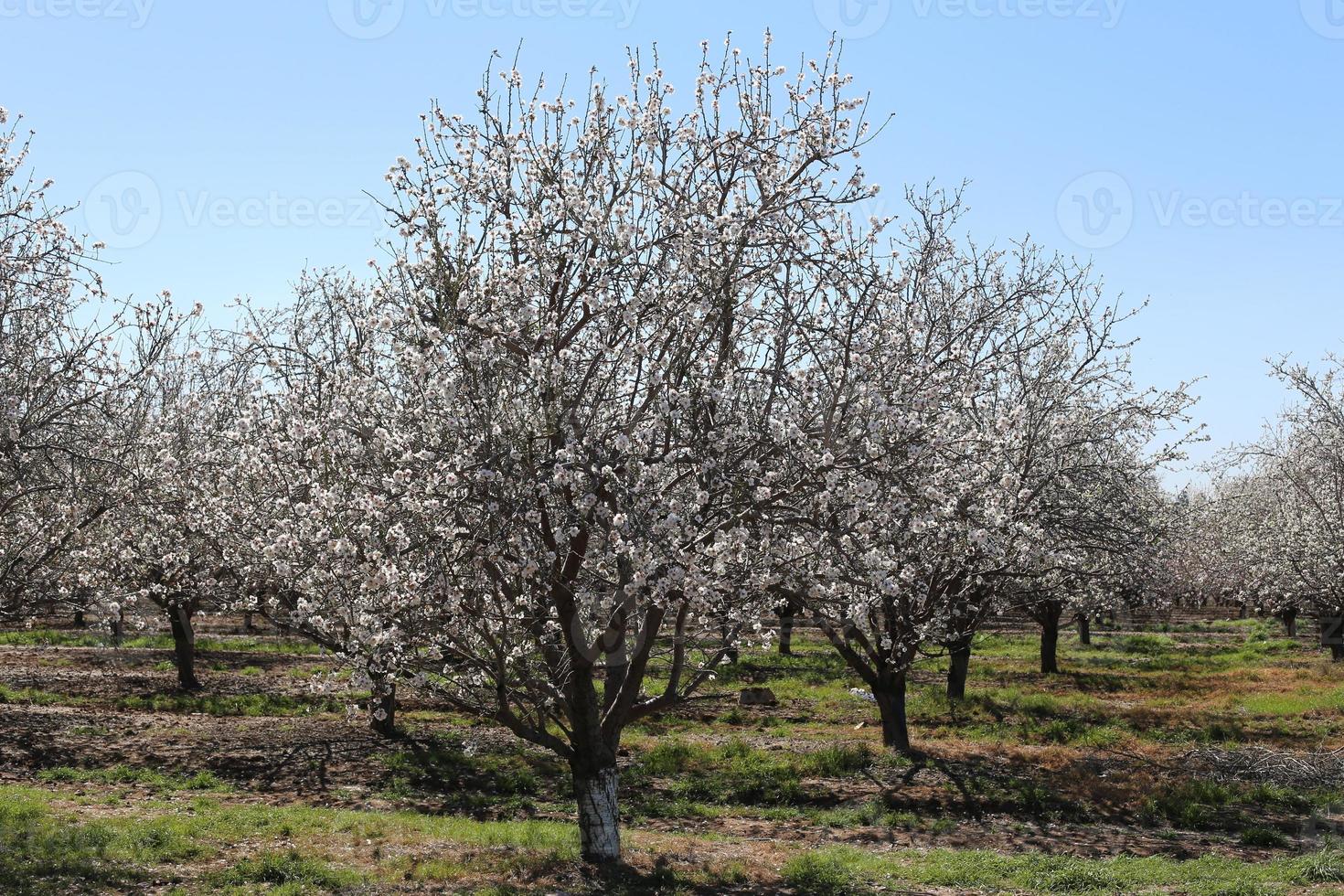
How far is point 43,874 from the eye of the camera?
447 inches

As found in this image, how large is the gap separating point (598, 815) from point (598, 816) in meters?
0.02

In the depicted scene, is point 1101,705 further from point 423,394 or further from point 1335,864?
point 423,394

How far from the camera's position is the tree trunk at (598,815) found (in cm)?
1298

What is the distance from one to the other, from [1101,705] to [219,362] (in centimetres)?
2780

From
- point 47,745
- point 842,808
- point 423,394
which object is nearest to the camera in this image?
point 423,394

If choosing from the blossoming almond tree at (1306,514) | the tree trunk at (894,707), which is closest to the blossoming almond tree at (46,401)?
the tree trunk at (894,707)

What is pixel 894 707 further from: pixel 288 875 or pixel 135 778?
pixel 135 778

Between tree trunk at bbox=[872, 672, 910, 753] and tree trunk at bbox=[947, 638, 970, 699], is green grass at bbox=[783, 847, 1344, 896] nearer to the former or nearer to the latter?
tree trunk at bbox=[872, 672, 910, 753]

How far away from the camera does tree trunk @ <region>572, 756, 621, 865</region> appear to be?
1298 centimetres

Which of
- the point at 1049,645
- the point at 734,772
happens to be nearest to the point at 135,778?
the point at 734,772

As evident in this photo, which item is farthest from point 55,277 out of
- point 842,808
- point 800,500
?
point 842,808

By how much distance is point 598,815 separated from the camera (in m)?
13.0

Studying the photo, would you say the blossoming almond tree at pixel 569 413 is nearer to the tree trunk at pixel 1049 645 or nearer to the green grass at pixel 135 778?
the green grass at pixel 135 778

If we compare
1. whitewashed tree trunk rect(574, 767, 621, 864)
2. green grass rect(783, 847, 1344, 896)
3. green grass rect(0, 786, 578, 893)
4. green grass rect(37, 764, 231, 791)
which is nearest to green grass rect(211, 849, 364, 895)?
green grass rect(0, 786, 578, 893)
